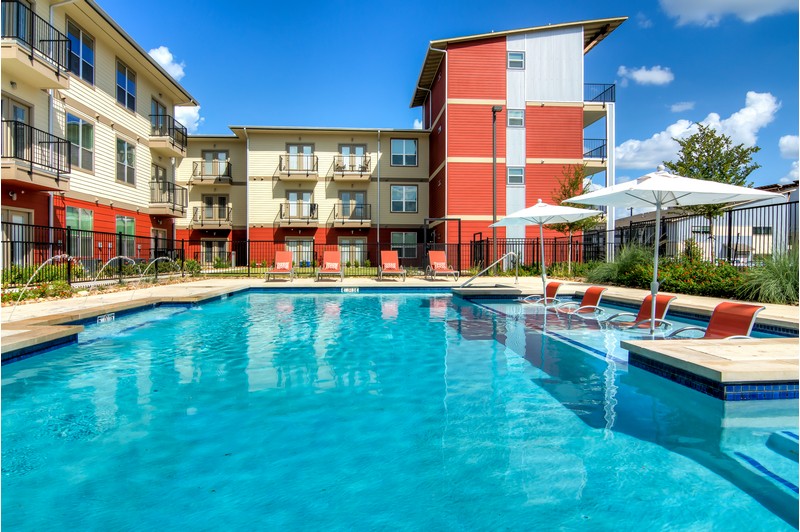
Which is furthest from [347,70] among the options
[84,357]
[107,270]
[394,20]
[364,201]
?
[84,357]

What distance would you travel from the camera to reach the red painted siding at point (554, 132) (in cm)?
2336

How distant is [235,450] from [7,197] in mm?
13606

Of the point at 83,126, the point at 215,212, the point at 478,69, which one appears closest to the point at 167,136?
the point at 83,126

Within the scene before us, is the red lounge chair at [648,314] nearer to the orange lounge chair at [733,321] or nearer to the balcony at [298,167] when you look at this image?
the orange lounge chair at [733,321]

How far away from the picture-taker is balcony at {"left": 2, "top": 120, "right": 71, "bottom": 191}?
38.8 ft

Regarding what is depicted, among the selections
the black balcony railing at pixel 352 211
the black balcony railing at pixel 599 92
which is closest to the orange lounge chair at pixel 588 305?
the black balcony railing at pixel 599 92

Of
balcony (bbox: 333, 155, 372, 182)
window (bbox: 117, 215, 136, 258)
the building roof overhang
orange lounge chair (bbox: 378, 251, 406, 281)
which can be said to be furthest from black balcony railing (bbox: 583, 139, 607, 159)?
window (bbox: 117, 215, 136, 258)

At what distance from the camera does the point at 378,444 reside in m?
3.37

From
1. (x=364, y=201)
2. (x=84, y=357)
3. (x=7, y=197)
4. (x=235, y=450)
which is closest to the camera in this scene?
(x=235, y=450)

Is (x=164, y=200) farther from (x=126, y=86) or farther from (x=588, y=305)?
(x=588, y=305)

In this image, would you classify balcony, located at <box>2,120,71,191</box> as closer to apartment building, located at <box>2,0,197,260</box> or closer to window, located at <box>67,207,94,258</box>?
apartment building, located at <box>2,0,197,260</box>

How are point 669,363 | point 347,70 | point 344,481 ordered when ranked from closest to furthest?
point 344,481, point 669,363, point 347,70

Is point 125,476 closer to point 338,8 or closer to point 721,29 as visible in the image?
point 338,8

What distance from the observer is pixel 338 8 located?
55.6ft
